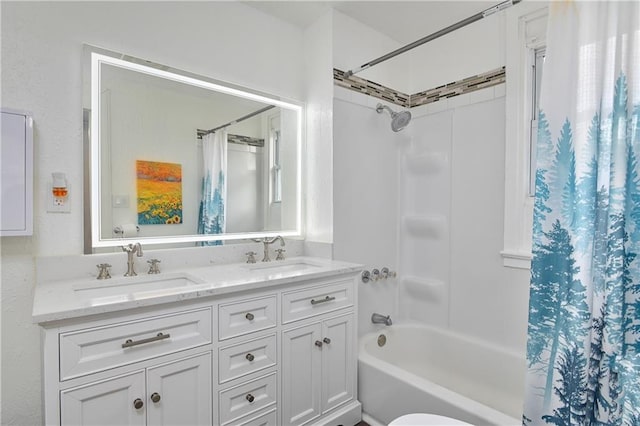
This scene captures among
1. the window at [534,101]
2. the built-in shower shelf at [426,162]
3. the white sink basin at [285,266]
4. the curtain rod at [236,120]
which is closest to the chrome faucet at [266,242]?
the white sink basin at [285,266]

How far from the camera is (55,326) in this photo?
1003 mm

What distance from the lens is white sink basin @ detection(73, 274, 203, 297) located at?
138 cm

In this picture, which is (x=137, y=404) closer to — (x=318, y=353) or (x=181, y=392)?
(x=181, y=392)

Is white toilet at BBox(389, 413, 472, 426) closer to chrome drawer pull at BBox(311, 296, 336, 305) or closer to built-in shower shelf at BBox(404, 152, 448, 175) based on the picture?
chrome drawer pull at BBox(311, 296, 336, 305)

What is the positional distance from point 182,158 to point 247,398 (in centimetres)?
124

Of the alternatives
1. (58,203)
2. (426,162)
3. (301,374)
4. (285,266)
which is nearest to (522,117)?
(426,162)

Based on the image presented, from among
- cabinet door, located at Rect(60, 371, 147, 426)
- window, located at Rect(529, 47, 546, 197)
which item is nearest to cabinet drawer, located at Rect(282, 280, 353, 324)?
cabinet door, located at Rect(60, 371, 147, 426)

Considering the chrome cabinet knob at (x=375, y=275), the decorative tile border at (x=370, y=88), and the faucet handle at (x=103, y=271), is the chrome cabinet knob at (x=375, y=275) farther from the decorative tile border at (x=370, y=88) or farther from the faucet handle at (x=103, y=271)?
the faucet handle at (x=103, y=271)

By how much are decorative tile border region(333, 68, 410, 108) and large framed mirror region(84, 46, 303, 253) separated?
0.34m

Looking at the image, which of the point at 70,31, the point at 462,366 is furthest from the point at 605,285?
the point at 70,31

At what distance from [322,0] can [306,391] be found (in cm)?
224

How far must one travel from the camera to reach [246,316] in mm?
1421

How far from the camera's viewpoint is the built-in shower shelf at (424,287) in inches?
96.5

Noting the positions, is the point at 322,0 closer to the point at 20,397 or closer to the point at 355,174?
the point at 355,174
